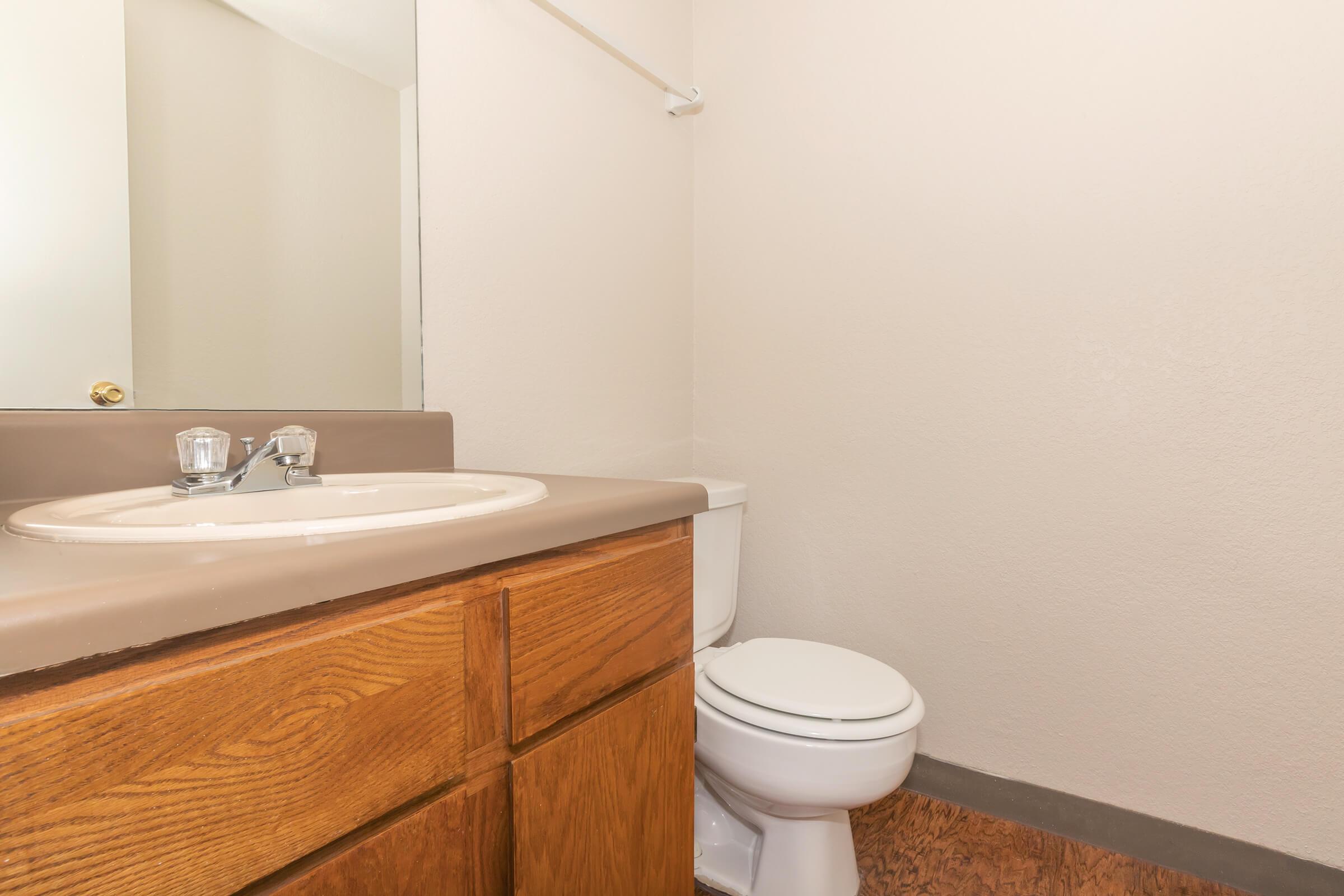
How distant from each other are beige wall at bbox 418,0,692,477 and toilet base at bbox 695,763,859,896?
79 centimetres

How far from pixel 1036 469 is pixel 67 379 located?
1.69 meters

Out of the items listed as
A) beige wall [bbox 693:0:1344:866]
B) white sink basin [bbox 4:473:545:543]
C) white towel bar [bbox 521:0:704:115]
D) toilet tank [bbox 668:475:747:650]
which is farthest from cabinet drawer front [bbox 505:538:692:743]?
white towel bar [bbox 521:0:704:115]

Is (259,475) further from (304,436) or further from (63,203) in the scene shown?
(63,203)

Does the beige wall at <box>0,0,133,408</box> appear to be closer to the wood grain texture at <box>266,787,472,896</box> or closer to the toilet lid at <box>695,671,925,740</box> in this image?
the wood grain texture at <box>266,787,472,896</box>

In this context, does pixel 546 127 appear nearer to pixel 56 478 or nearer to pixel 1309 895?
pixel 56 478

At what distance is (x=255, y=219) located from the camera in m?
1.04

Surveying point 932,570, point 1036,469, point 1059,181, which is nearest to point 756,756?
point 932,570

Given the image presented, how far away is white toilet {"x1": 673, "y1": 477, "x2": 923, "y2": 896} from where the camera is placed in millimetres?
1157

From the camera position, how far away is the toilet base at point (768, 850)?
49.9 inches

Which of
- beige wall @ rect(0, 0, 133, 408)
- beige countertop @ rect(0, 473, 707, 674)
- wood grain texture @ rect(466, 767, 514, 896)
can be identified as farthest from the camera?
beige wall @ rect(0, 0, 133, 408)

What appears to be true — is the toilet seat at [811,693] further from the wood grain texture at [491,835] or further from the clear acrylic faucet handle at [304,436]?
the clear acrylic faucet handle at [304,436]

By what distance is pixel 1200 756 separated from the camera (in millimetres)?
1386

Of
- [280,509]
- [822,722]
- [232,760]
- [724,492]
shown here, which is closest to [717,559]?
[724,492]

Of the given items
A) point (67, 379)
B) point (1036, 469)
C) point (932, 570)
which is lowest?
point (932, 570)
